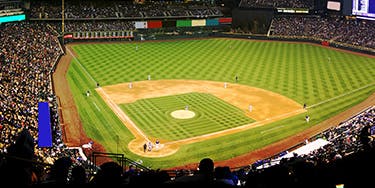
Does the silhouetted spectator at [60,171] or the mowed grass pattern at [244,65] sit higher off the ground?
the silhouetted spectator at [60,171]

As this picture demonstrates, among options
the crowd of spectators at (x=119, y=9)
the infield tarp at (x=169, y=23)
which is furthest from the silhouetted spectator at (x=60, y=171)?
the infield tarp at (x=169, y=23)

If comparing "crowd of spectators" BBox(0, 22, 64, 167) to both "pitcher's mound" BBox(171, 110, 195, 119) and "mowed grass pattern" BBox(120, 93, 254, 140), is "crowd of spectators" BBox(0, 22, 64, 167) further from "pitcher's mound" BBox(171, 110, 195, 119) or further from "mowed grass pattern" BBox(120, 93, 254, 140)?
"pitcher's mound" BBox(171, 110, 195, 119)

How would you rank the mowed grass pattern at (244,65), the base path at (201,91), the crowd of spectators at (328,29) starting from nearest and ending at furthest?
1. the base path at (201,91)
2. the mowed grass pattern at (244,65)
3. the crowd of spectators at (328,29)

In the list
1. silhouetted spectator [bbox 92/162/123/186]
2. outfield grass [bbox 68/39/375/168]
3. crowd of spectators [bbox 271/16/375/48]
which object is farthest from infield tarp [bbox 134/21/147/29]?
silhouetted spectator [bbox 92/162/123/186]

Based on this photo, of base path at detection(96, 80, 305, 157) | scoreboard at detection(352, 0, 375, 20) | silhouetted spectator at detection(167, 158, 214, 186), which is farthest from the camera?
scoreboard at detection(352, 0, 375, 20)

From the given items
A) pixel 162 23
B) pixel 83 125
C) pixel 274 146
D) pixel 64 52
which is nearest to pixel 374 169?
pixel 274 146

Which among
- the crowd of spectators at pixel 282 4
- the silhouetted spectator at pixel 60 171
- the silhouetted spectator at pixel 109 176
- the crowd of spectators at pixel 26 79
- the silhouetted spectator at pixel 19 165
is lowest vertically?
the crowd of spectators at pixel 26 79

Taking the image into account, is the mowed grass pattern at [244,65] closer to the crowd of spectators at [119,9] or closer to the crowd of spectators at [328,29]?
the crowd of spectators at [328,29]

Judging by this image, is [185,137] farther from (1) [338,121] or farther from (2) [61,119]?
(1) [338,121]
